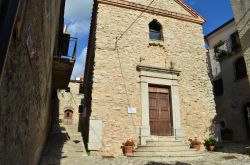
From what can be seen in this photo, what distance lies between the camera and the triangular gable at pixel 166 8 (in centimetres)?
1226

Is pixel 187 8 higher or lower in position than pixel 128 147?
higher

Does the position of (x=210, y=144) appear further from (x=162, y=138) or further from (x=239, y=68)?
(x=239, y=68)

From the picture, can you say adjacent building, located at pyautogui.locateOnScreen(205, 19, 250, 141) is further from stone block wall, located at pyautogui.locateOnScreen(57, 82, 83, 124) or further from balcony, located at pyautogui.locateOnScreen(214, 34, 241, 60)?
stone block wall, located at pyautogui.locateOnScreen(57, 82, 83, 124)

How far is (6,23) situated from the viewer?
112 centimetres

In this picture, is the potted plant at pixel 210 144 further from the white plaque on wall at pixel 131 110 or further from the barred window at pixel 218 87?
the barred window at pixel 218 87

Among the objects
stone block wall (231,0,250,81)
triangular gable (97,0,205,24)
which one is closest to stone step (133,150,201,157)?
stone block wall (231,0,250,81)

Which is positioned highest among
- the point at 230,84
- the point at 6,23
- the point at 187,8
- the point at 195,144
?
the point at 187,8

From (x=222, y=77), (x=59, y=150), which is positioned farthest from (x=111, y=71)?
(x=222, y=77)

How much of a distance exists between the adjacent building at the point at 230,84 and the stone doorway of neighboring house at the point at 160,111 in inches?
213

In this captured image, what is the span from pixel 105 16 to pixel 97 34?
1.15 m

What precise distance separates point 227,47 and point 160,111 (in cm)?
951

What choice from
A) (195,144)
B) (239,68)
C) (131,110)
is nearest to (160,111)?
(131,110)

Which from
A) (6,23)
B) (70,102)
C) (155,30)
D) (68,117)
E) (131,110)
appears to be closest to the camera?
(6,23)

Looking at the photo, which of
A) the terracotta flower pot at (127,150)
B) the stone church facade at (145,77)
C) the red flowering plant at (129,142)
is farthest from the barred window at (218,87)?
the terracotta flower pot at (127,150)
